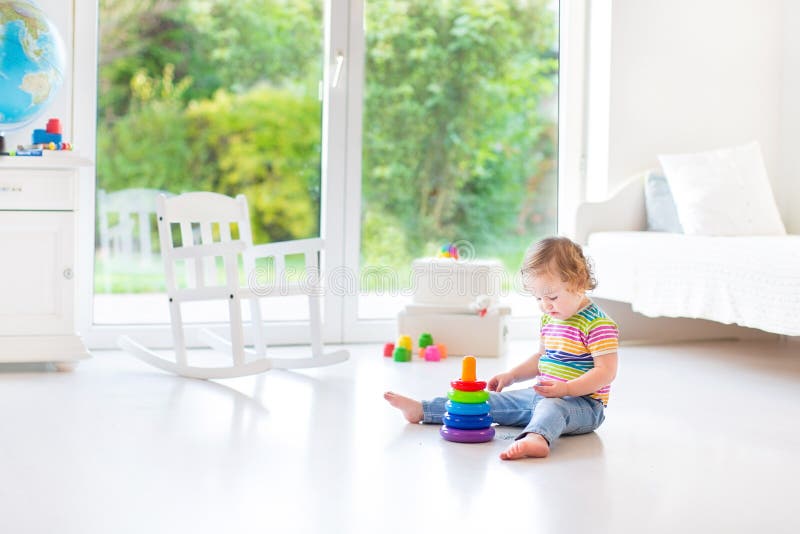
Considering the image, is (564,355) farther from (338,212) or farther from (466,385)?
(338,212)

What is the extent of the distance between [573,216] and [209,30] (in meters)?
1.57

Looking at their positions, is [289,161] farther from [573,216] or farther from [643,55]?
[643,55]

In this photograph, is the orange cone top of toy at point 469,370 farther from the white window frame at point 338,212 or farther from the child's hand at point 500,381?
the white window frame at point 338,212

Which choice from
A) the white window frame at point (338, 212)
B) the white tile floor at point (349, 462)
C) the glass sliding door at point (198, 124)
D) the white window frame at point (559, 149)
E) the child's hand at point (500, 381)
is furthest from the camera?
the white window frame at point (559, 149)

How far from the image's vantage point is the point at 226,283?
2.99 meters

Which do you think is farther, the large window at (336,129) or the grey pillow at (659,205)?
the grey pillow at (659,205)

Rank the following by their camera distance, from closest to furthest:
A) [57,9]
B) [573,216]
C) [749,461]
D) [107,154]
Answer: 1. [749,461]
2. [57,9]
3. [107,154]
4. [573,216]

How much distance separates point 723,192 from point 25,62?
241 centimetres

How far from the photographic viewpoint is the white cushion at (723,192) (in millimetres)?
3439

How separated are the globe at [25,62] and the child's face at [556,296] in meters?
1.66

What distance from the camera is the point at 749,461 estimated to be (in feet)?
6.45

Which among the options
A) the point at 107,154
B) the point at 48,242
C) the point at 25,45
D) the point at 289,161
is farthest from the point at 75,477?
the point at 289,161


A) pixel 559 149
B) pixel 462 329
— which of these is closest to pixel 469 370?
pixel 462 329

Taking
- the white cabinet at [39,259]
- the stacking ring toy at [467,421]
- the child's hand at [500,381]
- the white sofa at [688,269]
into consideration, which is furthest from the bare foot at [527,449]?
the white cabinet at [39,259]
